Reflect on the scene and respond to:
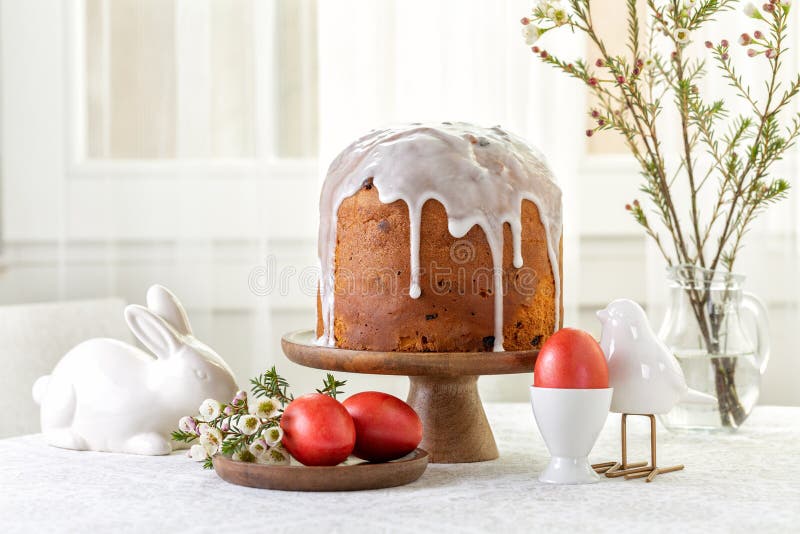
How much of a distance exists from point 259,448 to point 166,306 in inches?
12.1

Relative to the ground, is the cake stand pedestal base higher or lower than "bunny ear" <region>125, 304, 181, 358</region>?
lower

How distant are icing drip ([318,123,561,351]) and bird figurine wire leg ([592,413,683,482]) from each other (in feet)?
0.58

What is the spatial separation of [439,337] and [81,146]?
4.33 feet

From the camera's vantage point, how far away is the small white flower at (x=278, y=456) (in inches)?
37.6

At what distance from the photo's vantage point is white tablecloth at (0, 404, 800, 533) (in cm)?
82

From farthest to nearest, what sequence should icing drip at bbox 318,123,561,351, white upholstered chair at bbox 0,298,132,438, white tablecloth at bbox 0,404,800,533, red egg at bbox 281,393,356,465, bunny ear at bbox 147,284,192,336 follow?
white upholstered chair at bbox 0,298,132,438, bunny ear at bbox 147,284,192,336, icing drip at bbox 318,123,561,351, red egg at bbox 281,393,356,465, white tablecloth at bbox 0,404,800,533

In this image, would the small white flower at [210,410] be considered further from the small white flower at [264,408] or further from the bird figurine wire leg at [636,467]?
the bird figurine wire leg at [636,467]

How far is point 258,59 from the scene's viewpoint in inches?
77.7

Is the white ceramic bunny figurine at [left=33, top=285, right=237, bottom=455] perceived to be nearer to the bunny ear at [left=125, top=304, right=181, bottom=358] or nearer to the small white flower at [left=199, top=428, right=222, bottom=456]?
the bunny ear at [left=125, top=304, right=181, bottom=358]

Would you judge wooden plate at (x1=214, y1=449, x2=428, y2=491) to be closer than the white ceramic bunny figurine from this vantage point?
Yes

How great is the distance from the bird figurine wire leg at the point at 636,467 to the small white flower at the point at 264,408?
14.5 inches

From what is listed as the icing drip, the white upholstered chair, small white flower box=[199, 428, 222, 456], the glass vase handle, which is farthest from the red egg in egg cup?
the white upholstered chair

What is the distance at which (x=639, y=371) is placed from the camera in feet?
3.25

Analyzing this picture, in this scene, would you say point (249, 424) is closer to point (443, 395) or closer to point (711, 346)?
point (443, 395)
